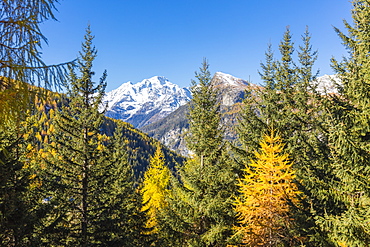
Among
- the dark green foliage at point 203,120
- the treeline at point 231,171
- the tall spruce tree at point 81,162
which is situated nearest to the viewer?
the treeline at point 231,171

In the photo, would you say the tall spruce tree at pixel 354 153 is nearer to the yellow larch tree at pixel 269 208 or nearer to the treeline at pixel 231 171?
the treeline at pixel 231 171

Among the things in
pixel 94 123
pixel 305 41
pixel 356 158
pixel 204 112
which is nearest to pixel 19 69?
pixel 356 158

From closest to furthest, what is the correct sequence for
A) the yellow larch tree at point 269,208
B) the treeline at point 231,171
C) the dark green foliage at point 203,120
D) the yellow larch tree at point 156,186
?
the treeline at point 231,171 → the yellow larch tree at point 269,208 → the dark green foliage at point 203,120 → the yellow larch tree at point 156,186

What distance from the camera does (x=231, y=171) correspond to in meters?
15.1

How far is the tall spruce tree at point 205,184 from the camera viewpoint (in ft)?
44.7

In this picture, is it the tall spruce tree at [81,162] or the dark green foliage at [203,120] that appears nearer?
the tall spruce tree at [81,162]

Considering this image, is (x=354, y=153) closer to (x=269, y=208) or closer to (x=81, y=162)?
(x=269, y=208)

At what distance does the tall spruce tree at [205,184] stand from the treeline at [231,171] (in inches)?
A: 2.7

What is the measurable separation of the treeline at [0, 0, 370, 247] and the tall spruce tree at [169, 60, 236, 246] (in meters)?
0.07

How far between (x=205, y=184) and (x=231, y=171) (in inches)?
80.7

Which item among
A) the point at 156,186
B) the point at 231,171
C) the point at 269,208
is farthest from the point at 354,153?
the point at 156,186

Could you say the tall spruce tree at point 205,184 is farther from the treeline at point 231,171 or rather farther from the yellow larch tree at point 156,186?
the yellow larch tree at point 156,186

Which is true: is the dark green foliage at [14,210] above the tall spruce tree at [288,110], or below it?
below

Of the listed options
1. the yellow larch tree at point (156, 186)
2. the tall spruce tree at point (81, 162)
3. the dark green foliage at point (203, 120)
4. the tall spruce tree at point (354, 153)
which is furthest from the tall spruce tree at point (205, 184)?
the yellow larch tree at point (156, 186)
